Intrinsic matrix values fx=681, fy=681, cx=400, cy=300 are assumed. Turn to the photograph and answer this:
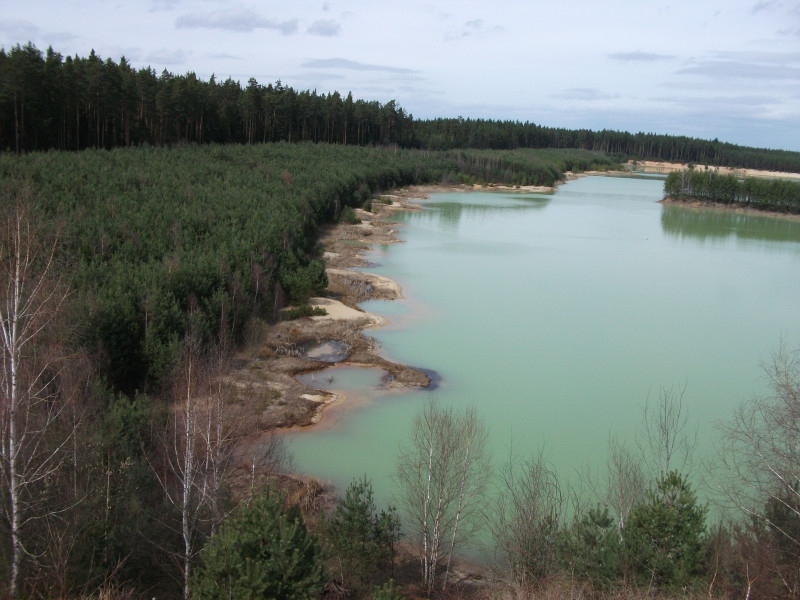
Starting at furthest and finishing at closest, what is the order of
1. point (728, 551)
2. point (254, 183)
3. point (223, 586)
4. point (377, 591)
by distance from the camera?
1. point (254, 183)
2. point (728, 551)
3. point (377, 591)
4. point (223, 586)

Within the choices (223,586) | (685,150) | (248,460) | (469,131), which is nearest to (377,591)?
(223,586)

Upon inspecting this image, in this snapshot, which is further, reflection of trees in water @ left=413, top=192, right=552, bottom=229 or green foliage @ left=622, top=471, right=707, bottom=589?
reflection of trees in water @ left=413, top=192, right=552, bottom=229

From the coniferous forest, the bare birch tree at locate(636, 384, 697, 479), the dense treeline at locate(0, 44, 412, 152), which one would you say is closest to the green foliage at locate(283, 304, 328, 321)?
the coniferous forest

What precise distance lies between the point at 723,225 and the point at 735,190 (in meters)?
14.7

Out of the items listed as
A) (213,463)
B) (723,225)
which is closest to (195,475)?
(213,463)

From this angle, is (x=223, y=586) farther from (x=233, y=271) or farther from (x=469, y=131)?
(x=469, y=131)

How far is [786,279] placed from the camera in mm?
35312

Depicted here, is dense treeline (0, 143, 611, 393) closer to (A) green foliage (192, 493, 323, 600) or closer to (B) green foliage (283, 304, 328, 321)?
(B) green foliage (283, 304, 328, 321)

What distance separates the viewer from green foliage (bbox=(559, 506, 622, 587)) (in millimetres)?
8797

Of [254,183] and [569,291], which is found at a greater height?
[254,183]

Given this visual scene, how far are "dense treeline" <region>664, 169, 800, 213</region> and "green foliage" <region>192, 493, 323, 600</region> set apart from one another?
71.1 meters

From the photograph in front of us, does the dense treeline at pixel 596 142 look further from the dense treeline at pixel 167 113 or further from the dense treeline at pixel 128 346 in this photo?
the dense treeline at pixel 128 346

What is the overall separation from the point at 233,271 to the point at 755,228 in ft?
164

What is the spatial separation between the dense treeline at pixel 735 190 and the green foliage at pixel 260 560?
71.1 metres
